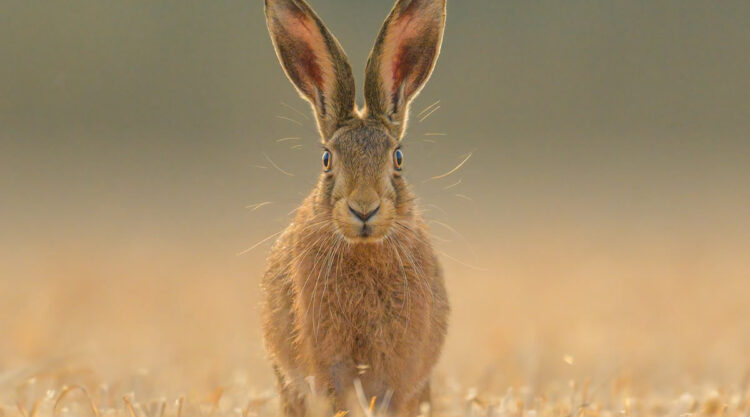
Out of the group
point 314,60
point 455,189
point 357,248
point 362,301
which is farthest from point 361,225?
point 455,189

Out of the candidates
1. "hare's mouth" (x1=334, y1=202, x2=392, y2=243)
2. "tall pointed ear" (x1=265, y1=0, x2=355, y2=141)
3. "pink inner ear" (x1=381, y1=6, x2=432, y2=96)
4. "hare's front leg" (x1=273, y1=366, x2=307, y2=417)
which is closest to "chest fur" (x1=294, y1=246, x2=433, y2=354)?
"hare's mouth" (x1=334, y1=202, x2=392, y2=243)

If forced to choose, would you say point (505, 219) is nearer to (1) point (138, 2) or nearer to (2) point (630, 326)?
(2) point (630, 326)

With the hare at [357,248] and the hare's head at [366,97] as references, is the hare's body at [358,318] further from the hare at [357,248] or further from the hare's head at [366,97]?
the hare's head at [366,97]

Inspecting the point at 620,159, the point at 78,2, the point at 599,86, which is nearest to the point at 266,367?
the point at 620,159

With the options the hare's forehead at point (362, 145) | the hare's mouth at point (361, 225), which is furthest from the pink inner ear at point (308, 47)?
the hare's mouth at point (361, 225)

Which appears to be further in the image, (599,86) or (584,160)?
(599,86)

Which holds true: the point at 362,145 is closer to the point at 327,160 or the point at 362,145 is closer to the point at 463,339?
the point at 327,160
